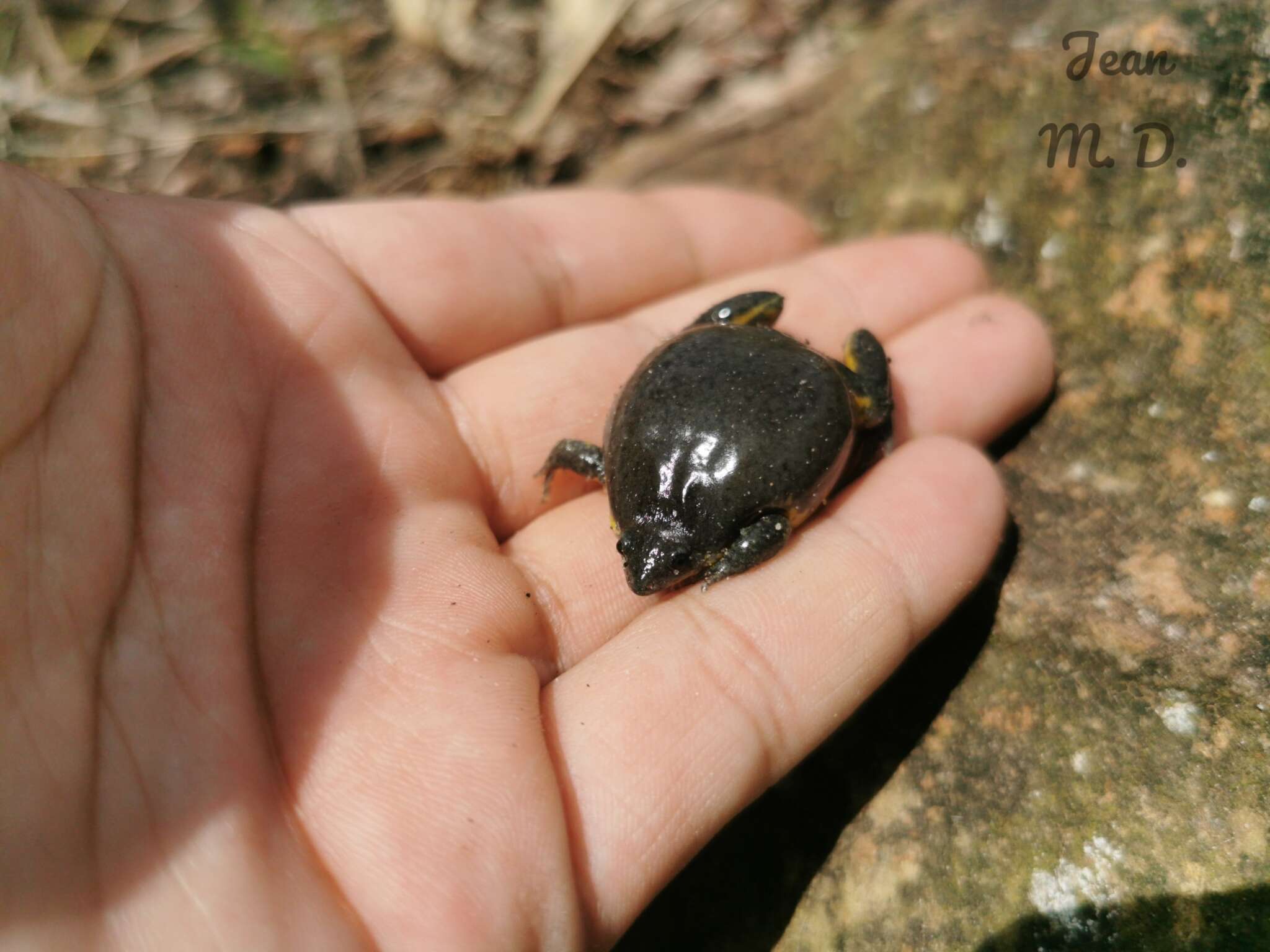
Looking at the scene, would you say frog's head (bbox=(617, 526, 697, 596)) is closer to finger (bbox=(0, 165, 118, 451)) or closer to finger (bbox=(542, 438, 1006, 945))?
finger (bbox=(542, 438, 1006, 945))

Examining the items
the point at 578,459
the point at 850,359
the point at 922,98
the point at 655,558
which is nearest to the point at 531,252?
the point at 578,459

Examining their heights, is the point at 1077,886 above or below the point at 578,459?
below

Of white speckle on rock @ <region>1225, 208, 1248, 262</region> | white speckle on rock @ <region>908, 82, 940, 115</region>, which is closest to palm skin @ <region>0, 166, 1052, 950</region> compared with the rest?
white speckle on rock @ <region>1225, 208, 1248, 262</region>

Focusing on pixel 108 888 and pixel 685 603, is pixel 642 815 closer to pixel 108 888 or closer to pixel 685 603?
pixel 685 603

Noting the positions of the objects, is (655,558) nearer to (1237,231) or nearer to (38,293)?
(38,293)

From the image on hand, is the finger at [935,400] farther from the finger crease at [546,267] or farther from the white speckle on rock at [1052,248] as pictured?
the finger crease at [546,267]

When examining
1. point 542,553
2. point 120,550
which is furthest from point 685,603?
point 120,550
